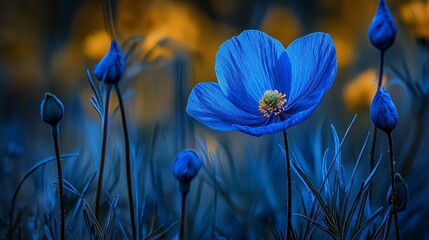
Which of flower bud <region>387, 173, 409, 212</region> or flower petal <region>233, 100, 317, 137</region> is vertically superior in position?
flower petal <region>233, 100, 317, 137</region>

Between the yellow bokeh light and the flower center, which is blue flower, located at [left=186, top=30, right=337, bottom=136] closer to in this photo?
the flower center

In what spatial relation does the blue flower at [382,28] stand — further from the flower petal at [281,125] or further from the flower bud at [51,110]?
the flower bud at [51,110]

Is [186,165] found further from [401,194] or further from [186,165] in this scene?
[401,194]

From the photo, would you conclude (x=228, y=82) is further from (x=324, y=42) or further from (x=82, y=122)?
(x=82, y=122)

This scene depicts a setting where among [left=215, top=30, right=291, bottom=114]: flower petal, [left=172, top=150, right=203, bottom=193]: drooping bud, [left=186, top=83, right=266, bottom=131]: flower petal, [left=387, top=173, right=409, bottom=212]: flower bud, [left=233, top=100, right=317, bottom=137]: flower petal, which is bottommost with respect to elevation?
[left=387, top=173, right=409, bottom=212]: flower bud

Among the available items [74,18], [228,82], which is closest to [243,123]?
[228,82]

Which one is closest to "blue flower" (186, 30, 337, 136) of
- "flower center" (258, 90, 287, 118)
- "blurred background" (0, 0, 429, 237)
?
"flower center" (258, 90, 287, 118)
